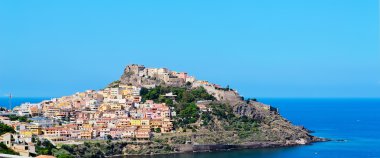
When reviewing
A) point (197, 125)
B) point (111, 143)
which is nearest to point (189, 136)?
point (197, 125)

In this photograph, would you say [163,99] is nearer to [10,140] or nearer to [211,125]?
[211,125]

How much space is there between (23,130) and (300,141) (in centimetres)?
1578

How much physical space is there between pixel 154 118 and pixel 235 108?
18.3ft

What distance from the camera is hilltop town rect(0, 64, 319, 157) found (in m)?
35.1

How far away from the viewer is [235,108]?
138 feet

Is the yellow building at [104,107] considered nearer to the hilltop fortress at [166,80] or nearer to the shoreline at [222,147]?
the hilltop fortress at [166,80]

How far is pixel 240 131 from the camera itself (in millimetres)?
38875

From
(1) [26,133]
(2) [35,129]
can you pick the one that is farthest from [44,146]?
(2) [35,129]

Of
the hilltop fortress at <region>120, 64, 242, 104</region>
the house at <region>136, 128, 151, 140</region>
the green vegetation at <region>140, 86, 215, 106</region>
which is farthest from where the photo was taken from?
the hilltop fortress at <region>120, 64, 242, 104</region>

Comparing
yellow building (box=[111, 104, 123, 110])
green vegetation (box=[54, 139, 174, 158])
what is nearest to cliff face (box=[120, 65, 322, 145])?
green vegetation (box=[54, 139, 174, 158])

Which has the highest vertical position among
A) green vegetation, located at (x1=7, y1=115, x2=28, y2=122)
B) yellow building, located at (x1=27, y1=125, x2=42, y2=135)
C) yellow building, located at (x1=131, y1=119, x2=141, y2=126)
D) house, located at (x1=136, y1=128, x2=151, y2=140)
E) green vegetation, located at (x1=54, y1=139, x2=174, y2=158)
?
green vegetation, located at (x1=7, y1=115, x2=28, y2=122)

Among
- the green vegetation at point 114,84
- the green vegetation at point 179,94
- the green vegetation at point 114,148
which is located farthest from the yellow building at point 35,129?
the green vegetation at point 114,84

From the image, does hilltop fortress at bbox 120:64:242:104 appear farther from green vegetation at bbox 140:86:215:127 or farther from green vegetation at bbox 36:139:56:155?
green vegetation at bbox 36:139:56:155

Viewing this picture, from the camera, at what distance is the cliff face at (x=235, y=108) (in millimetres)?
39375
